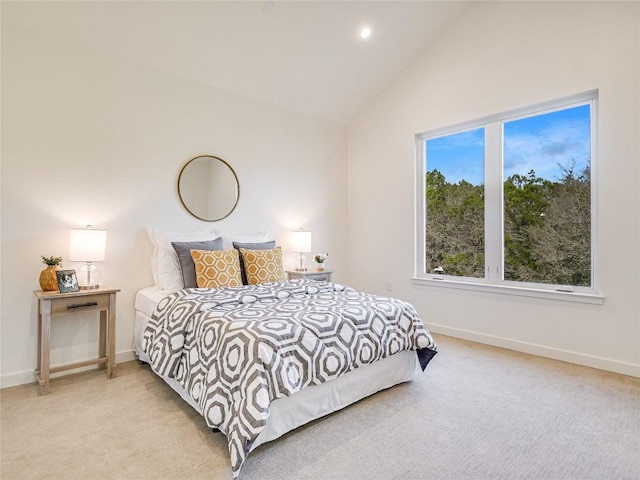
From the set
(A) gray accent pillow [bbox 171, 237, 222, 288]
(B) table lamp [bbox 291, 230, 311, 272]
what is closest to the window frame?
(B) table lamp [bbox 291, 230, 311, 272]

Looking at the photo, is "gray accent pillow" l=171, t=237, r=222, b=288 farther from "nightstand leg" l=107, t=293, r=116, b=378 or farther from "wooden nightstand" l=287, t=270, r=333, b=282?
"wooden nightstand" l=287, t=270, r=333, b=282

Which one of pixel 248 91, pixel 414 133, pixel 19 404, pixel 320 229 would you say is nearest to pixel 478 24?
pixel 414 133

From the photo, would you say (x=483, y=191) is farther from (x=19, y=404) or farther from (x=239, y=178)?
(x=19, y=404)

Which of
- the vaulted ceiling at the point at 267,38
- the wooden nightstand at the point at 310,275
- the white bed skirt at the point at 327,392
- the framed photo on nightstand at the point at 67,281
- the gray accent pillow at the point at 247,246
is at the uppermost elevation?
the vaulted ceiling at the point at 267,38

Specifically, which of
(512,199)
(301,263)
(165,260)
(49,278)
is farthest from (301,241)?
(49,278)

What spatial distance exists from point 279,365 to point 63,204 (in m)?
2.37

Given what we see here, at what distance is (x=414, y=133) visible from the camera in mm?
4371

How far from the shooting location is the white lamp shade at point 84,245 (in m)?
2.70

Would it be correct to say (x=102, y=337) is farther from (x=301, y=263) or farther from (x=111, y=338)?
(x=301, y=263)

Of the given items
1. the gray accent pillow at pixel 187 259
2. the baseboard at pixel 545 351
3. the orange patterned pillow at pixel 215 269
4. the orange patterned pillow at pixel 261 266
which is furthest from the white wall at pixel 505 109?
the gray accent pillow at pixel 187 259

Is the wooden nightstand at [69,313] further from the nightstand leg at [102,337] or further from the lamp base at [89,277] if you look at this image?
the lamp base at [89,277]

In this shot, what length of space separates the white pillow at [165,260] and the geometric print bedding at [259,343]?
524 mm

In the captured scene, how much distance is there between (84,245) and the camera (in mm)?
2713

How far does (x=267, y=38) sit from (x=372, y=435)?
138 inches
